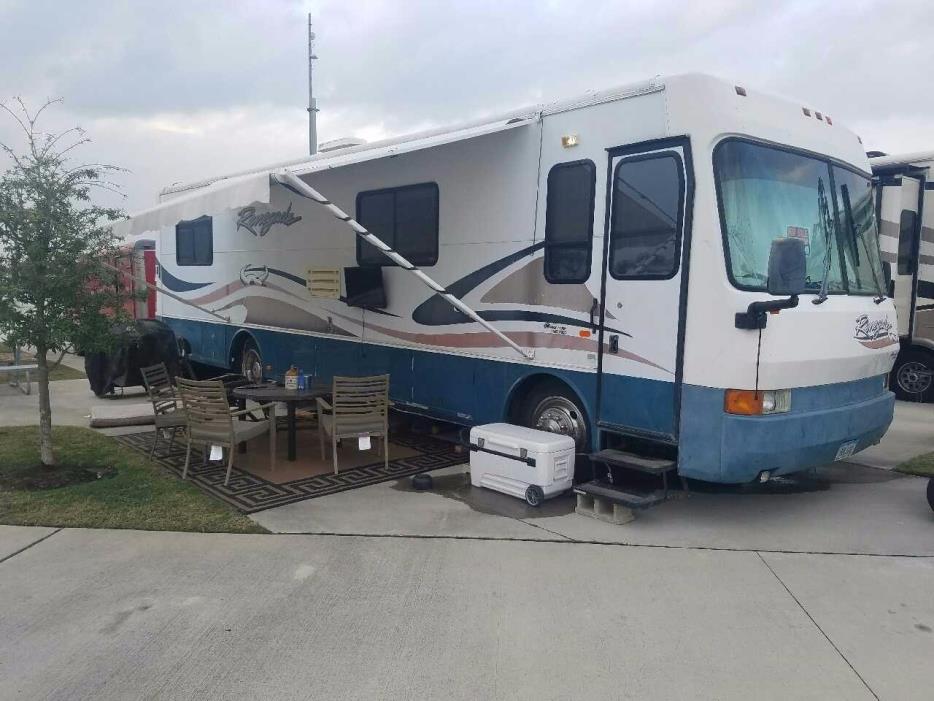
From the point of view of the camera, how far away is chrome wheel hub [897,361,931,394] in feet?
34.2

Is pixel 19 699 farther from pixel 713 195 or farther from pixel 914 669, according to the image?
pixel 713 195

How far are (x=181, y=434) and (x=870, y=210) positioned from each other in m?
6.23

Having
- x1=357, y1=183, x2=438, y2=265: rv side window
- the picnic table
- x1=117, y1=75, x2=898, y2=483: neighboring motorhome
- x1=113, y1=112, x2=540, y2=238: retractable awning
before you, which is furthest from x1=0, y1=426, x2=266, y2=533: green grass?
the picnic table

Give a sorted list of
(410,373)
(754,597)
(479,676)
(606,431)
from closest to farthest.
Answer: (479,676), (754,597), (606,431), (410,373)

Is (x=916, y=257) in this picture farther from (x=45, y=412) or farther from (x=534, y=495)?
(x=45, y=412)

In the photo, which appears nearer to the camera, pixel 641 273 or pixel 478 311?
pixel 641 273

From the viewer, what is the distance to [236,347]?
10039mm

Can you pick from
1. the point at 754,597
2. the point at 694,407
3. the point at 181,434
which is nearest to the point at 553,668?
the point at 754,597

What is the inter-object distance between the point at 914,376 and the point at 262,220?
897 cm

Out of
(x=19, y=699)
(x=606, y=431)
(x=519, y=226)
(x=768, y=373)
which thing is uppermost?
(x=519, y=226)

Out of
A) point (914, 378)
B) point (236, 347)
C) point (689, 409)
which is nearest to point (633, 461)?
point (689, 409)

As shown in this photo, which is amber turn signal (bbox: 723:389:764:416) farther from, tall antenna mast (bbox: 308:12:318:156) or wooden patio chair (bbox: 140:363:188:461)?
tall antenna mast (bbox: 308:12:318:156)

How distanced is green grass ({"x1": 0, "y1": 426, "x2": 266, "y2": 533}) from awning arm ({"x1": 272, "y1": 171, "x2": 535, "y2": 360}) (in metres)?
2.15

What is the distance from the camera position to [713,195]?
15.6ft
